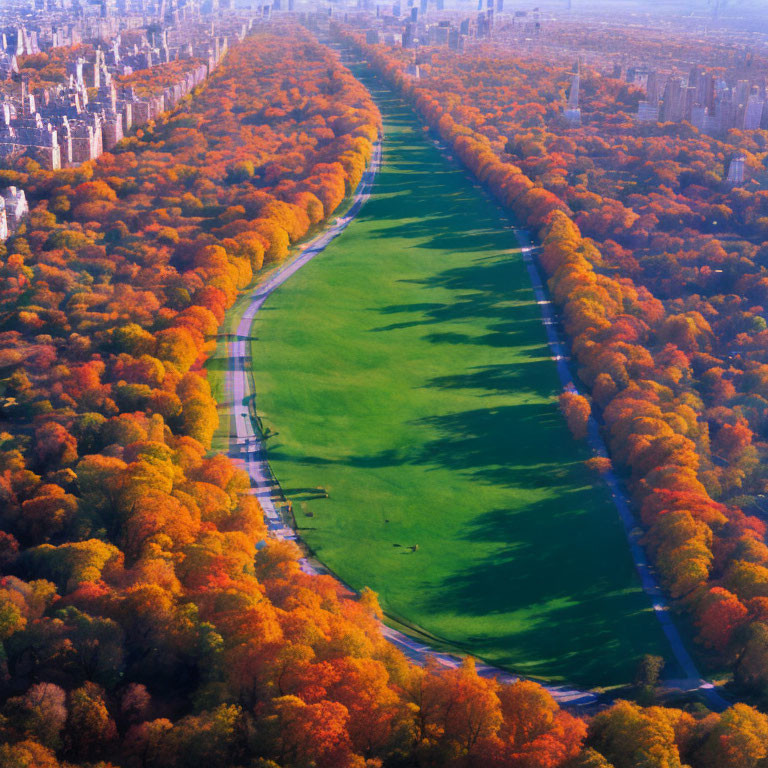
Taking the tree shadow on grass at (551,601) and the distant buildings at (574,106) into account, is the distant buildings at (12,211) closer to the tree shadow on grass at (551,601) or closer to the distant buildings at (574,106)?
the tree shadow on grass at (551,601)

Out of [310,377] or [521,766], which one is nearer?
[521,766]

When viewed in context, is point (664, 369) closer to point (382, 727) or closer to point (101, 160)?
point (382, 727)

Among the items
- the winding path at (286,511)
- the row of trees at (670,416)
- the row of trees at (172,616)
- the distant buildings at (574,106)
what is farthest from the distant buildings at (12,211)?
the distant buildings at (574,106)

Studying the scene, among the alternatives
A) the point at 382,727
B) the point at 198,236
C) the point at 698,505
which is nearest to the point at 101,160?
the point at 198,236

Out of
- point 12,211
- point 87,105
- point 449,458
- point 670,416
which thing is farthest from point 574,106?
point 449,458

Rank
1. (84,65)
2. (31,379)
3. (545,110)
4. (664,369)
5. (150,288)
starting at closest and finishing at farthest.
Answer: (31,379) < (664,369) < (150,288) < (545,110) < (84,65)

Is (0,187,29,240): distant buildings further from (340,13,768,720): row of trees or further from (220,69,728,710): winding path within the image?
(340,13,768,720): row of trees

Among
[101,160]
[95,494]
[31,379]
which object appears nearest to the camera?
[95,494]
